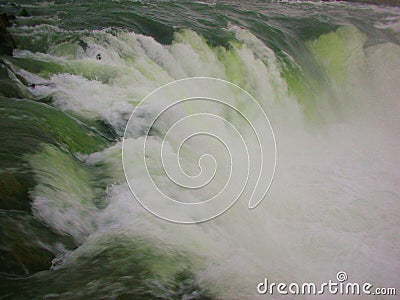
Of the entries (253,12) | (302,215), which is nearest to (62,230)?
(302,215)

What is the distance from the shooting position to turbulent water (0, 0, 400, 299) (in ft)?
10.6

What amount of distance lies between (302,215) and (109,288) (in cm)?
327

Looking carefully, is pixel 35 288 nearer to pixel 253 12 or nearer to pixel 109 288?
pixel 109 288

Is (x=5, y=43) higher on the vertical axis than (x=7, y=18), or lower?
lower

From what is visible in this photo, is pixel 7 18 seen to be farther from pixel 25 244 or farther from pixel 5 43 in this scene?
pixel 25 244

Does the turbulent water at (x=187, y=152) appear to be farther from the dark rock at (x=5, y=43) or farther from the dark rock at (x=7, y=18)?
the dark rock at (x=5, y=43)

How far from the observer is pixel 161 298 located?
3012 mm
